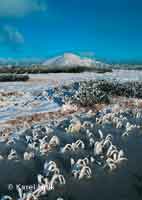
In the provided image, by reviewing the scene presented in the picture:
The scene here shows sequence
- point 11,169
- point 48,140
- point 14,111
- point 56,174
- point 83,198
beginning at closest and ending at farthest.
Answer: point 83,198
point 56,174
point 11,169
point 48,140
point 14,111

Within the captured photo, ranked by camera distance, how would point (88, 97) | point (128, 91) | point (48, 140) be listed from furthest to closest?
point (128, 91) < point (88, 97) < point (48, 140)

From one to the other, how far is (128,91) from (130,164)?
1152cm

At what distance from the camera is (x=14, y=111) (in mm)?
15234

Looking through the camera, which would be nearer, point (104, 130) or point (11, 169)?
point (11, 169)

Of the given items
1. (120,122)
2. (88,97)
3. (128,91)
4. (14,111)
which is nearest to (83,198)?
A: (120,122)

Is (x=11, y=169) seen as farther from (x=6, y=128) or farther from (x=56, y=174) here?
(x=6, y=128)

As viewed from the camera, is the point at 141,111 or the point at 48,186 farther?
the point at 141,111

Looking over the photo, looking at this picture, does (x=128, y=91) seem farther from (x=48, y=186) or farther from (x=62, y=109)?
(x=48, y=186)

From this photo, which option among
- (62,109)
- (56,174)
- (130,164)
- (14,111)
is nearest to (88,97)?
(62,109)

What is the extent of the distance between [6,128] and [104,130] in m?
3.11

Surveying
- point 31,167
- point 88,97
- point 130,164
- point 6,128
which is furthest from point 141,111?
point 31,167

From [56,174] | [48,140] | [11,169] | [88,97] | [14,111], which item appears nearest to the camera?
[56,174]

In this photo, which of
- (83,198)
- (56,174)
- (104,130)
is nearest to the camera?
(83,198)

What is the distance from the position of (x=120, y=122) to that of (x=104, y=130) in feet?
3.09
